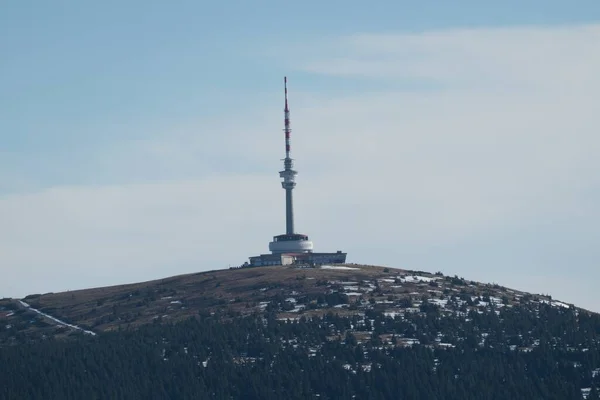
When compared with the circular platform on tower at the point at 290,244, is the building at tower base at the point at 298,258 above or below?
below

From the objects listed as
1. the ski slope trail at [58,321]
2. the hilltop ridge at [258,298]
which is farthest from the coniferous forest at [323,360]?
the ski slope trail at [58,321]

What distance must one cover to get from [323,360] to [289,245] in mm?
69398

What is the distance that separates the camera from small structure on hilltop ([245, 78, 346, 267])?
573 feet

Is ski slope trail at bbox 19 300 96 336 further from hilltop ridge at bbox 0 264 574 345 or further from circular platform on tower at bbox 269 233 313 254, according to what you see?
circular platform on tower at bbox 269 233 313 254

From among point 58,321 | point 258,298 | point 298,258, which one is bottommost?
point 58,321

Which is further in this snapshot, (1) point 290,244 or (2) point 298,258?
(1) point 290,244

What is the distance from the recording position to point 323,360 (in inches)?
4350

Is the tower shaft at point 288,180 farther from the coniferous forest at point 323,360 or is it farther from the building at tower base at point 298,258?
the coniferous forest at point 323,360

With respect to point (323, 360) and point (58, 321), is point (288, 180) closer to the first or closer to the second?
point (58, 321)

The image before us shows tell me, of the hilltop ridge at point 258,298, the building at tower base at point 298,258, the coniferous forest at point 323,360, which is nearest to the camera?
the coniferous forest at point 323,360

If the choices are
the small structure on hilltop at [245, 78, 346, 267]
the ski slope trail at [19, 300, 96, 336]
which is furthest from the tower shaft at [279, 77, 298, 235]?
the ski slope trail at [19, 300, 96, 336]

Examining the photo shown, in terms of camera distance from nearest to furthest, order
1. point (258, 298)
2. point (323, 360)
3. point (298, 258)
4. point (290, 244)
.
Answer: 1. point (323, 360)
2. point (258, 298)
3. point (298, 258)
4. point (290, 244)

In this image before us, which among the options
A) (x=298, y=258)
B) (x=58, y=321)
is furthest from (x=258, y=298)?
(x=298, y=258)

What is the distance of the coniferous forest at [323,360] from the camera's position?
105 metres
